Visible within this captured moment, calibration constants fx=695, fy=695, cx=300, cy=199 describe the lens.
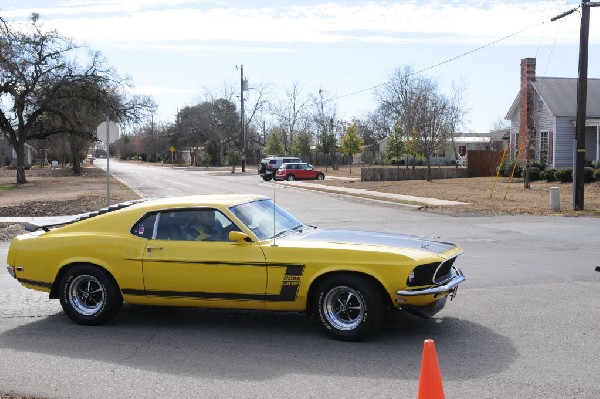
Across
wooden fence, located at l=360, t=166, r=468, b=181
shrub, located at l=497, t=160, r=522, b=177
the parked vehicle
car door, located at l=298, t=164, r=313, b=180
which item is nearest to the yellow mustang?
wooden fence, located at l=360, t=166, r=468, b=181

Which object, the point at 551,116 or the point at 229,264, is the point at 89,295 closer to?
the point at 229,264

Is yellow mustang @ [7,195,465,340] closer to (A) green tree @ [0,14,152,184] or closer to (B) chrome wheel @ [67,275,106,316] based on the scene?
(B) chrome wheel @ [67,275,106,316]

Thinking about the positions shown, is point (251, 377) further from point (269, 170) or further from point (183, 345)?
point (269, 170)

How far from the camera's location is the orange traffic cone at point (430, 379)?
4207 mm

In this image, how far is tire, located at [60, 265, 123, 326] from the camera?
7324mm

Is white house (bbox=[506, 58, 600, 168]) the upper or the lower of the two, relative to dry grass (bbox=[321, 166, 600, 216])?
upper

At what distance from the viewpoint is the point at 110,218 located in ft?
24.6

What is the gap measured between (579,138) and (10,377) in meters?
20.6

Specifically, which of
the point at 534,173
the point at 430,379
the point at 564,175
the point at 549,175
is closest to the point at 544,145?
the point at 534,173

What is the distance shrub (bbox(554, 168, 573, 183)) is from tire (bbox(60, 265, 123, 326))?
32.4 metres

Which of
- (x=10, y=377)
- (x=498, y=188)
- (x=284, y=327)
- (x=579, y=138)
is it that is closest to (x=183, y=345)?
(x=284, y=327)

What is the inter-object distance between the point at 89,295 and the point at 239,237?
1882 mm

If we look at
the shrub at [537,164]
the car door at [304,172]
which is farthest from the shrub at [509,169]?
the car door at [304,172]

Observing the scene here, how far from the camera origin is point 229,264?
22.6 ft
